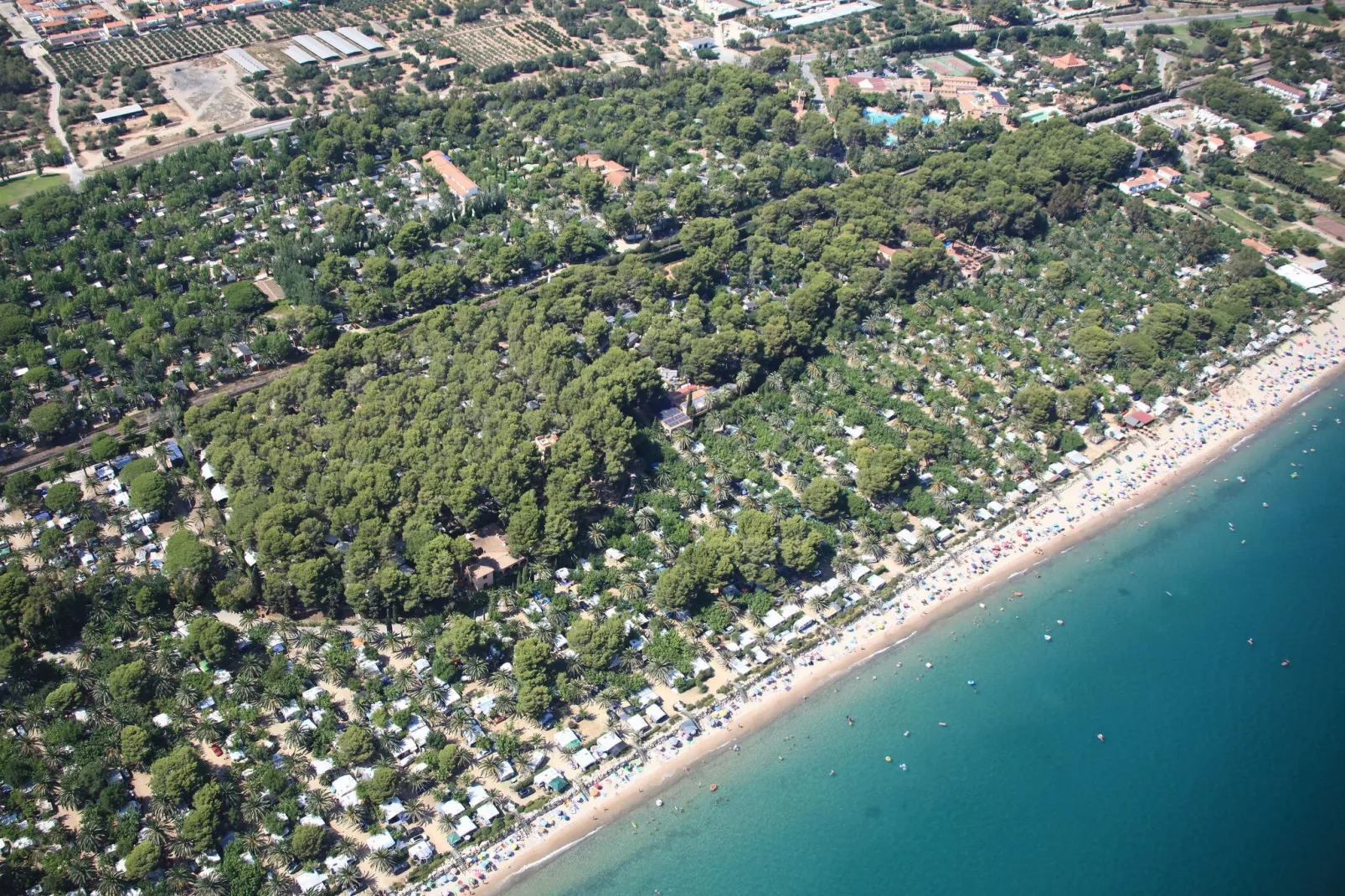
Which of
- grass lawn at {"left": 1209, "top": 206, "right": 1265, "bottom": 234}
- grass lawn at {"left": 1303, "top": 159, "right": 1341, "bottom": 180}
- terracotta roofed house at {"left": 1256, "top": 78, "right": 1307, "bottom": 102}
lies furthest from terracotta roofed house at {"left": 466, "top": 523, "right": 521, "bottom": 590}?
terracotta roofed house at {"left": 1256, "top": 78, "right": 1307, "bottom": 102}

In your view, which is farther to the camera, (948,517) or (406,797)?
(948,517)

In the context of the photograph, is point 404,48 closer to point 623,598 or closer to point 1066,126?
point 1066,126

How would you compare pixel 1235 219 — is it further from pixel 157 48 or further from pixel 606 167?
pixel 157 48

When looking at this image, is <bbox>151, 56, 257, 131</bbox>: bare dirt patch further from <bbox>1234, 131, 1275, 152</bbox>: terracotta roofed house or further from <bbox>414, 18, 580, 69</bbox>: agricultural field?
<bbox>1234, 131, 1275, 152</bbox>: terracotta roofed house

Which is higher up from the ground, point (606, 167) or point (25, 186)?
point (25, 186)

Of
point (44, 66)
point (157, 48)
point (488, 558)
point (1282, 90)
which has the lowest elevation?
point (488, 558)

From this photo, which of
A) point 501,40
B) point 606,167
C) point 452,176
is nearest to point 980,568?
point 606,167

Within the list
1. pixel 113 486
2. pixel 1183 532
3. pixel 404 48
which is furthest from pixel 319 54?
pixel 1183 532
